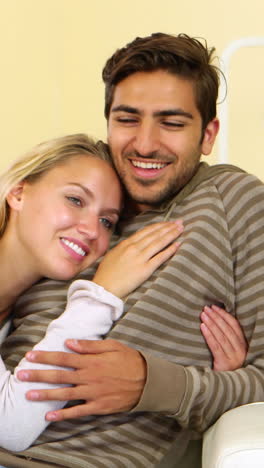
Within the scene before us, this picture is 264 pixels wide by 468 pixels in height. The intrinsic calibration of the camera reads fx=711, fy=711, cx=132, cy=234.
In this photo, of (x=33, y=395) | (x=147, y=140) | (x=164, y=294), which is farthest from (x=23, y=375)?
(x=147, y=140)

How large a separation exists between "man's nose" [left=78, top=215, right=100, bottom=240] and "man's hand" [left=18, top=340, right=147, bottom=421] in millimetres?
311

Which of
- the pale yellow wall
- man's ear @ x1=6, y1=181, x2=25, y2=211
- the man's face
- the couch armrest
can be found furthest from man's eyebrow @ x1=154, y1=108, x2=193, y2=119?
the pale yellow wall

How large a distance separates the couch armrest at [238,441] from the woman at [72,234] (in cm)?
30

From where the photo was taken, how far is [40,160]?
60.9 inches

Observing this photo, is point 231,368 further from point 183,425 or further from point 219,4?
point 219,4

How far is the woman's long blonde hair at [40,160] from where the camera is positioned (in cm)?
154

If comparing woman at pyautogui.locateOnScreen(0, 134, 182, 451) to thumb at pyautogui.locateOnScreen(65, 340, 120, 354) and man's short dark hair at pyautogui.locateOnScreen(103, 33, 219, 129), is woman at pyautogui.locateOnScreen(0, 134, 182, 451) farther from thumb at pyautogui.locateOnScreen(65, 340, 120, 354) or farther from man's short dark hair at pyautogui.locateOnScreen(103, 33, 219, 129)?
man's short dark hair at pyautogui.locateOnScreen(103, 33, 219, 129)

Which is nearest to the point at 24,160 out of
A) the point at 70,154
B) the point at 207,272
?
the point at 70,154

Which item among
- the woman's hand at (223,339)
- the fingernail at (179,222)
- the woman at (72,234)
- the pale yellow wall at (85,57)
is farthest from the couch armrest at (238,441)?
the pale yellow wall at (85,57)

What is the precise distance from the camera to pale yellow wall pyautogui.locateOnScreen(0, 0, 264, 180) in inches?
99.3

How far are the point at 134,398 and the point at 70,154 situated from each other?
0.57 metres

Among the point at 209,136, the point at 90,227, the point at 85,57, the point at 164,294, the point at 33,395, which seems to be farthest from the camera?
the point at 85,57

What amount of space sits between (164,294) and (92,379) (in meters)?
→ 0.23

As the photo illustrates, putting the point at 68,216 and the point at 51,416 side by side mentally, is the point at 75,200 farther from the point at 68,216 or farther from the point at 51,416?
the point at 51,416
